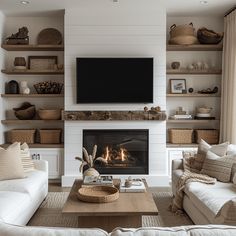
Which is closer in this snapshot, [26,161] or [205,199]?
[205,199]

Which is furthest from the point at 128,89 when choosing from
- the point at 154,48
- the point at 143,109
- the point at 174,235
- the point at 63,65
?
the point at 174,235

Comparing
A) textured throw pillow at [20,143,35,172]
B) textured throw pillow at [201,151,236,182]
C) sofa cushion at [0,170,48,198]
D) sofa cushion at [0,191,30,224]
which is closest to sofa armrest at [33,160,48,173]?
textured throw pillow at [20,143,35,172]

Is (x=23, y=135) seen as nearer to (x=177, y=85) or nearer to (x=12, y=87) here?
(x=12, y=87)

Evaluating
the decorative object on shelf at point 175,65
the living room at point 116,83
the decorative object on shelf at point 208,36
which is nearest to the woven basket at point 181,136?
the living room at point 116,83

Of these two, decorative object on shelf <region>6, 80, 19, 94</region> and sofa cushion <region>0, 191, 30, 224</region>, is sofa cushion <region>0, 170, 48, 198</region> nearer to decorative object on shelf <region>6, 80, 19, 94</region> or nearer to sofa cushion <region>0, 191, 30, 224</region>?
sofa cushion <region>0, 191, 30, 224</region>

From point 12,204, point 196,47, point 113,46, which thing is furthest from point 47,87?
point 12,204

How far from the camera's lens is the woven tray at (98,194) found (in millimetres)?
3215

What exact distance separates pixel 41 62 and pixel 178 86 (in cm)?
243

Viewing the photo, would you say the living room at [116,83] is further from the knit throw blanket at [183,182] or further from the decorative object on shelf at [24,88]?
the knit throw blanket at [183,182]

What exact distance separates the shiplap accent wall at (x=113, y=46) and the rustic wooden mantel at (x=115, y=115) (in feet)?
0.30

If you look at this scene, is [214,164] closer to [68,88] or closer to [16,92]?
[68,88]

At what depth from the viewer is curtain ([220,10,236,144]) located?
5.34 metres

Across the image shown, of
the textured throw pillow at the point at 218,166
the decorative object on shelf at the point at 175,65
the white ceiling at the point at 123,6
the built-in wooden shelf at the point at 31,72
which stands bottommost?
the textured throw pillow at the point at 218,166

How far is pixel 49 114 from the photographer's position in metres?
5.84
